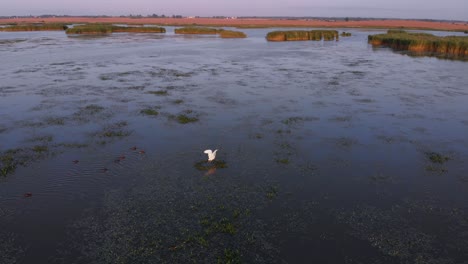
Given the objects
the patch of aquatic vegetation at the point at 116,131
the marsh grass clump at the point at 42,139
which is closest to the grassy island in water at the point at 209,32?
the patch of aquatic vegetation at the point at 116,131

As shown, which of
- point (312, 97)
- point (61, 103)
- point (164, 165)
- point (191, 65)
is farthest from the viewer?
point (191, 65)

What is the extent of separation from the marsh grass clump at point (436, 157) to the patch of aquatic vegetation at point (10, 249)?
15.9 m

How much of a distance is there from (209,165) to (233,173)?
1.21m

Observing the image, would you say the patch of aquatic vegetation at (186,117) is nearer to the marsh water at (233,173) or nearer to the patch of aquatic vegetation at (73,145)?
the marsh water at (233,173)

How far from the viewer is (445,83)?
31.5 metres

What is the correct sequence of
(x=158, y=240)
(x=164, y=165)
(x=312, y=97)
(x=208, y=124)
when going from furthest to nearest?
(x=312, y=97)
(x=208, y=124)
(x=164, y=165)
(x=158, y=240)

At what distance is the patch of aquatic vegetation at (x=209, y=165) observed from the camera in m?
14.8

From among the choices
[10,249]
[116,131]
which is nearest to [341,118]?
[116,131]

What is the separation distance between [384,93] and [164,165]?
66.3 feet

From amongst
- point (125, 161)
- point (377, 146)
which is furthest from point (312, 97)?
point (125, 161)

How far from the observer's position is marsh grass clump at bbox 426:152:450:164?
15.7m

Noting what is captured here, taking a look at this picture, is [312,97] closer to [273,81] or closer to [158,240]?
[273,81]

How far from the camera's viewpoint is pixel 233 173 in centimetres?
1441

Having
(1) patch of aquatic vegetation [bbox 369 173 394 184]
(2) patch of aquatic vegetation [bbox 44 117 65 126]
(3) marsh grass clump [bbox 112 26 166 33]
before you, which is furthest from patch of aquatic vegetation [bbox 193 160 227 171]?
(3) marsh grass clump [bbox 112 26 166 33]
